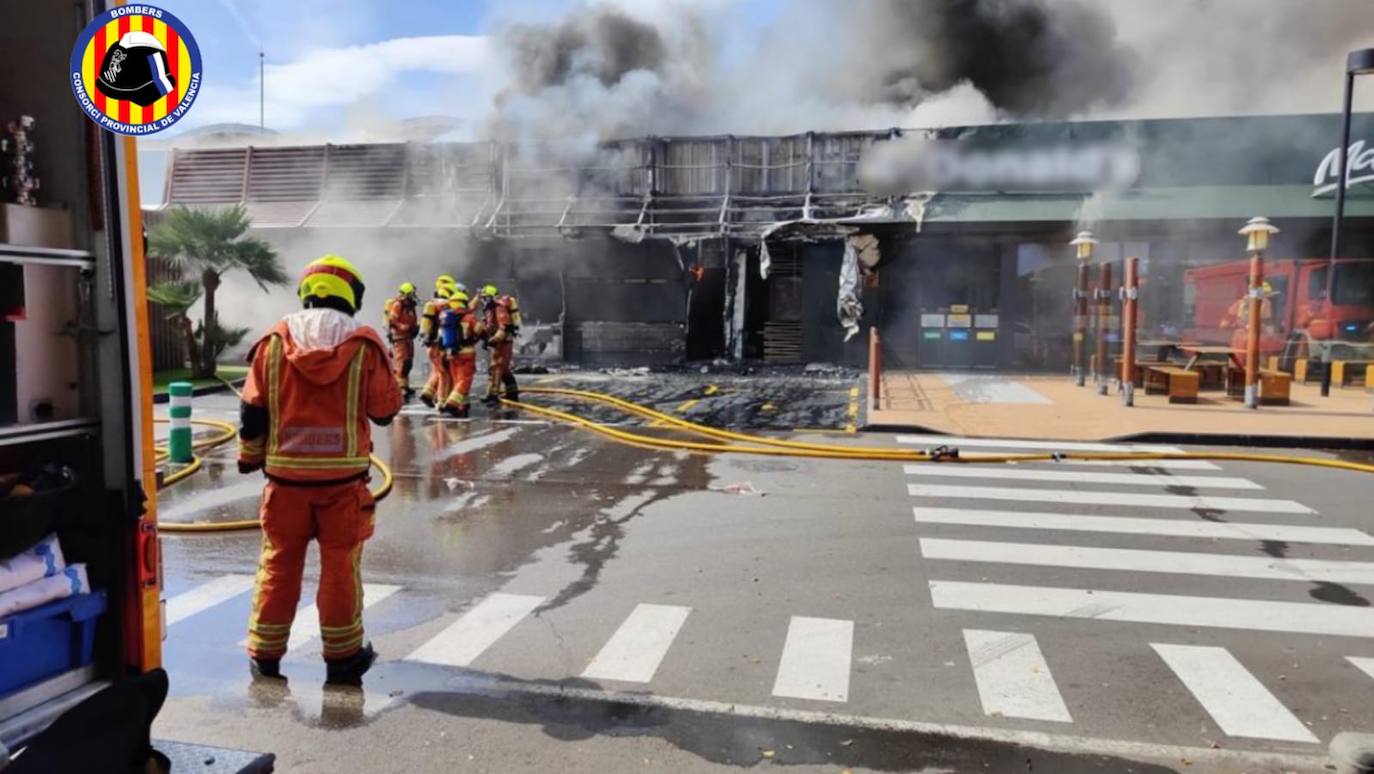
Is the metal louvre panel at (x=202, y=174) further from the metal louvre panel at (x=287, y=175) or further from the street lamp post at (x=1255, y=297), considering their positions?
the street lamp post at (x=1255, y=297)

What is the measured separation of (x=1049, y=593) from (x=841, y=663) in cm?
165

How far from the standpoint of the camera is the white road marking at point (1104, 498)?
7.32 metres

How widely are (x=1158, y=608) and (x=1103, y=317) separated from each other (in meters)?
10.5

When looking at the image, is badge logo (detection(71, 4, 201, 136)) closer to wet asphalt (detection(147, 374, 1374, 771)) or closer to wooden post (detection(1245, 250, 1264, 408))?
wet asphalt (detection(147, 374, 1374, 771))

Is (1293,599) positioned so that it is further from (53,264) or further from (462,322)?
(462,322)

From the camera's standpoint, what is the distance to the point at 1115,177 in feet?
59.6

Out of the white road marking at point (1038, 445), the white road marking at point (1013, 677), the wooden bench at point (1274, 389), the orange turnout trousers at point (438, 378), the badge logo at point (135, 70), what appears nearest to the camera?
the badge logo at point (135, 70)

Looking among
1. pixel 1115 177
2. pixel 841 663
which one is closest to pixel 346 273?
pixel 841 663

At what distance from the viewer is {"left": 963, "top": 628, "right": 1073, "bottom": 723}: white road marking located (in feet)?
12.0

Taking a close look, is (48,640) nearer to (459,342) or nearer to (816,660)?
(816,660)

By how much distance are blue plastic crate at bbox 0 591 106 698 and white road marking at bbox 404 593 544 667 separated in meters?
1.76

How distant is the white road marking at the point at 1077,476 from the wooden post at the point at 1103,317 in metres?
6.17

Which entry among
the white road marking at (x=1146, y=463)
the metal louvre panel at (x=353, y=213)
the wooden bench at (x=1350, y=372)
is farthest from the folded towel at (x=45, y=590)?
the metal louvre panel at (x=353, y=213)

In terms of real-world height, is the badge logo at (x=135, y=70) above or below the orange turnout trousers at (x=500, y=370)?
above
